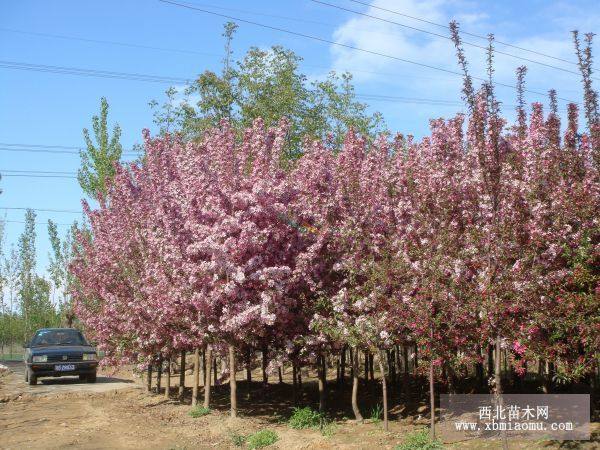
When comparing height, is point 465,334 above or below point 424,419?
above

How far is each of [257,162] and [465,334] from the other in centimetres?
548

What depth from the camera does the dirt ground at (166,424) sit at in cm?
1130

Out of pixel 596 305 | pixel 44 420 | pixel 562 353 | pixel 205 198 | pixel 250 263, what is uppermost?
pixel 205 198

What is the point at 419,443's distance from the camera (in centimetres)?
1016

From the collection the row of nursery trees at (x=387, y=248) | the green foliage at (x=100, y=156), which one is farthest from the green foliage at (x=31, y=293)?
the row of nursery trees at (x=387, y=248)

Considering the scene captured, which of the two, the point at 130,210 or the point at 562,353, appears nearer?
the point at 562,353

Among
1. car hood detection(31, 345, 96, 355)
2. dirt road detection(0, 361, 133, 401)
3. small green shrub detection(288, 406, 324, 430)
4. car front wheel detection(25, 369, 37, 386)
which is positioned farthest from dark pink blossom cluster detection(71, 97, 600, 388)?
car front wheel detection(25, 369, 37, 386)

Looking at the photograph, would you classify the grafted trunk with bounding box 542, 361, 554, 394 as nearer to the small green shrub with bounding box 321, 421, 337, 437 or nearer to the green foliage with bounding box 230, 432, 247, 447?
the small green shrub with bounding box 321, 421, 337, 437

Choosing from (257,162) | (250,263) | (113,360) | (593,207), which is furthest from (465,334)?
(113,360)

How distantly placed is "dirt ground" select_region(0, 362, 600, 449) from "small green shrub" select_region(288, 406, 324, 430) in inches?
9.3

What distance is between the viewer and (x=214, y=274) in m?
12.6

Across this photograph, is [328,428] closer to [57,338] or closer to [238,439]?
[238,439]

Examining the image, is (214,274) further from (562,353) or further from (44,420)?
(562,353)

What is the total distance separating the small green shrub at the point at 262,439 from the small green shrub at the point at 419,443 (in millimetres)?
2333
